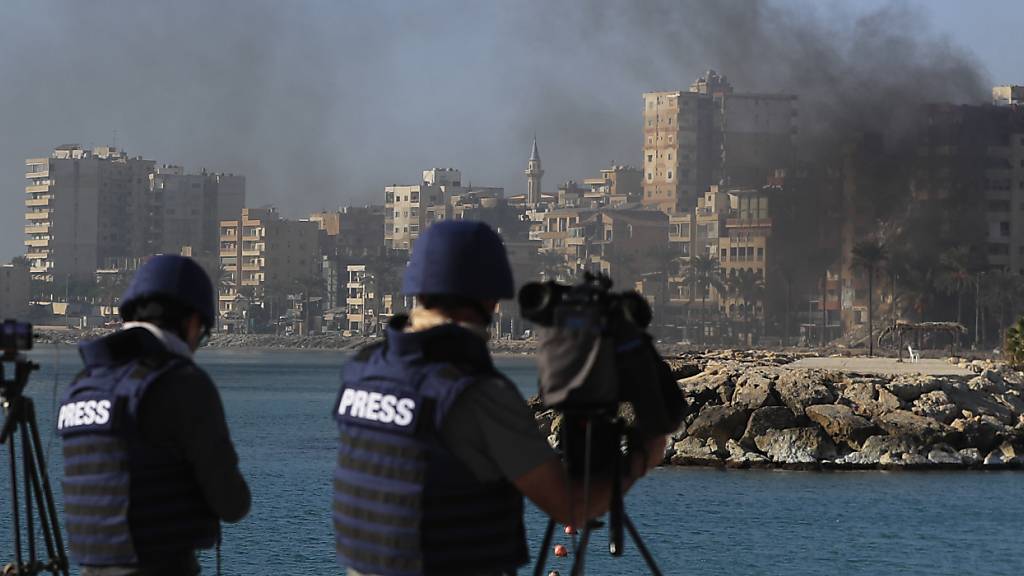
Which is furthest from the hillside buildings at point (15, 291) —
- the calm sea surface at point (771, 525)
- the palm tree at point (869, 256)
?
the calm sea surface at point (771, 525)

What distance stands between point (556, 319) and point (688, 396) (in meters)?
39.5

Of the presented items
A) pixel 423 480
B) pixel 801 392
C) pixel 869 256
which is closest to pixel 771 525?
pixel 801 392

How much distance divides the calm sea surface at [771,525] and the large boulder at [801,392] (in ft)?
6.63

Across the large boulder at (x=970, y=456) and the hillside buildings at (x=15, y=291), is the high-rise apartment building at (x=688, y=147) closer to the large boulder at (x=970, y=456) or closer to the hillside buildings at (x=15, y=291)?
the hillside buildings at (x=15, y=291)

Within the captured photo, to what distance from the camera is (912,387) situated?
39.1 metres

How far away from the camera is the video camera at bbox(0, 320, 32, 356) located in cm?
432

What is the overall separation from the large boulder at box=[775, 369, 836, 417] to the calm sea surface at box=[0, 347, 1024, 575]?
2.02 meters

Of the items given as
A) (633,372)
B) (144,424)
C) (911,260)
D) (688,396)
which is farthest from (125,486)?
(911,260)

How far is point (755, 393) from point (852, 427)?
7.32 feet

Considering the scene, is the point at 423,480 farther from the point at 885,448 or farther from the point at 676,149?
the point at 676,149

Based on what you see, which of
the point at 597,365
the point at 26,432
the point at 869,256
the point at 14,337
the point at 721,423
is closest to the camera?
the point at 597,365

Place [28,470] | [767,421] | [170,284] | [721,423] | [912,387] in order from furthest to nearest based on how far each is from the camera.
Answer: [912,387]
[721,423]
[767,421]
[28,470]
[170,284]

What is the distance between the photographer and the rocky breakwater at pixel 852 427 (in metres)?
36.5

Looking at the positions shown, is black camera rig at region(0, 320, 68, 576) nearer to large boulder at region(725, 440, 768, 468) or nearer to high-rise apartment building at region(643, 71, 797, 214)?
large boulder at region(725, 440, 768, 468)
